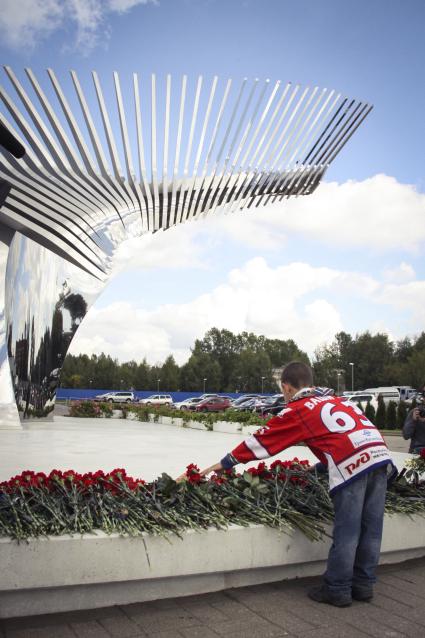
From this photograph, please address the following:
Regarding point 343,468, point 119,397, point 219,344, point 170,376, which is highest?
point 219,344

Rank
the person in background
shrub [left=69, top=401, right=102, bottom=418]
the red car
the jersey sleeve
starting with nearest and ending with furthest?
the jersey sleeve < the person in background < shrub [left=69, top=401, right=102, bottom=418] < the red car

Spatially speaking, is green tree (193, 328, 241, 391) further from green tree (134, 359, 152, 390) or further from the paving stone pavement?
the paving stone pavement

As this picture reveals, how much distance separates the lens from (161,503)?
398 cm

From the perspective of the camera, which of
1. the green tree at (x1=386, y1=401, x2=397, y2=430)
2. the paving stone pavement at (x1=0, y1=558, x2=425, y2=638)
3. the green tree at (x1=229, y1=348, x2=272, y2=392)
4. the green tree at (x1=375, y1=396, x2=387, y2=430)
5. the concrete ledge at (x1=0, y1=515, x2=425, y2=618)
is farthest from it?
the green tree at (x1=229, y1=348, x2=272, y2=392)

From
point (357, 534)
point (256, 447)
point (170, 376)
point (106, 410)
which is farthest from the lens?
point (170, 376)

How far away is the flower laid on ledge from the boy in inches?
15.6

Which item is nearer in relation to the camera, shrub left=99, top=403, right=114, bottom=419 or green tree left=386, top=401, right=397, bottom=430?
shrub left=99, top=403, right=114, bottom=419

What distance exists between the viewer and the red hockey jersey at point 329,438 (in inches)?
144

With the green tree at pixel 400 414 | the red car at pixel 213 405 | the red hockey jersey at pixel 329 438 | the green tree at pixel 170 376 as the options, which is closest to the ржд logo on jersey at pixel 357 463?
the red hockey jersey at pixel 329 438

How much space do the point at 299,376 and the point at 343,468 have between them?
68 centimetres

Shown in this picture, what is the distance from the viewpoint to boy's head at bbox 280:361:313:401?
13.1ft

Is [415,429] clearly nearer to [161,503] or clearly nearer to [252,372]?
[161,503]

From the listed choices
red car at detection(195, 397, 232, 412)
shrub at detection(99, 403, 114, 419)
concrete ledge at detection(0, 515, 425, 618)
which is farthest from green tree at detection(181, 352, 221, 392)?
concrete ledge at detection(0, 515, 425, 618)

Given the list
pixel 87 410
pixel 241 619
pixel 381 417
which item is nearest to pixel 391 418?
pixel 381 417
